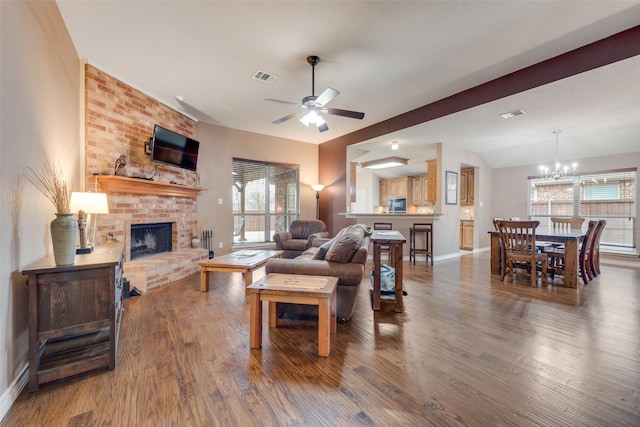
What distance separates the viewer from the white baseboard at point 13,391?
4.70 ft

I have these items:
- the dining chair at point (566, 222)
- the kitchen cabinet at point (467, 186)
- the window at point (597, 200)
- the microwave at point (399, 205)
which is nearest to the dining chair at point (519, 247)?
the dining chair at point (566, 222)

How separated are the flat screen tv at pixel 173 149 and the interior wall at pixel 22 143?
151 centimetres

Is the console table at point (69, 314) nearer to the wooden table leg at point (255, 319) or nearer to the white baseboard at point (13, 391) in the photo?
the white baseboard at point (13, 391)

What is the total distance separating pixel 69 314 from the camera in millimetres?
1732

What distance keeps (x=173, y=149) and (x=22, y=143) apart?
2.74 m

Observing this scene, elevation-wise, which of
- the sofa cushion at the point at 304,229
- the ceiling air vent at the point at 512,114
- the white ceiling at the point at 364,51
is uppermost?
the white ceiling at the point at 364,51

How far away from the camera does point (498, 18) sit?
239 centimetres

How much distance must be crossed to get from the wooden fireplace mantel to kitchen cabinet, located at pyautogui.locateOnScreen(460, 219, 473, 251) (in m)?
6.83

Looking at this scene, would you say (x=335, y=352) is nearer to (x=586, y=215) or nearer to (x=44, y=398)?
(x=44, y=398)

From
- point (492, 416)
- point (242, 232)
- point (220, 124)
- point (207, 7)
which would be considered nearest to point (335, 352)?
point (492, 416)

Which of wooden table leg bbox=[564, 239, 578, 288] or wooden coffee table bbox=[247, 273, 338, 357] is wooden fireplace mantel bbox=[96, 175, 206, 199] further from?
wooden table leg bbox=[564, 239, 578, 288]

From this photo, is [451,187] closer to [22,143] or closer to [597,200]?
[597,200]

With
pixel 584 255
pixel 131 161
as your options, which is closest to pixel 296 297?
pixel 131 161

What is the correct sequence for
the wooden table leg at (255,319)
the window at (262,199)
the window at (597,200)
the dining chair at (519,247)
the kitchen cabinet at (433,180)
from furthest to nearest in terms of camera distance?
1. the kitchen cabinet at (433,180)
2. the window at (262,199)
3. the window at (597,200)
4. the dining chair at (519,247)
5. the wooden table leg at (255,319)
